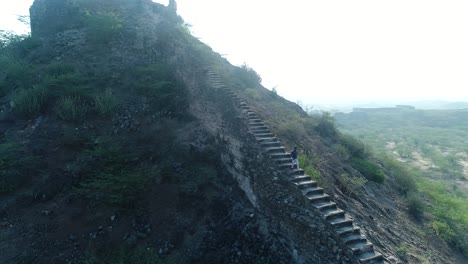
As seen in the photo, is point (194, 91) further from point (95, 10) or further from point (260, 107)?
point (95, 10)

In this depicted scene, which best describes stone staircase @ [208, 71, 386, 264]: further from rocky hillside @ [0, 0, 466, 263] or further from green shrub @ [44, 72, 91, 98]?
green shrub @ [44, 72, 91, 98]

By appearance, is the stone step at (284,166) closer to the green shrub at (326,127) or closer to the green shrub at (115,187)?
the green shrub at (115,187)

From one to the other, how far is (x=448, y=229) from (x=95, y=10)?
23.4m

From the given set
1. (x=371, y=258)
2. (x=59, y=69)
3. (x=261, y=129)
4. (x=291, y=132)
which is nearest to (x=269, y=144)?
(x=261, y=129)

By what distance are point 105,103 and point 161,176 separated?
14.7 feet

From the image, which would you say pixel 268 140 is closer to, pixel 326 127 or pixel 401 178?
pixel 326 127

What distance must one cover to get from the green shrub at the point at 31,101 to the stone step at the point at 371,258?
12.4m

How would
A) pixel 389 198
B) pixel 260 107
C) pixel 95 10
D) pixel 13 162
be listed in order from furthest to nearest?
1. pixel 95 10
2. pixel 260 107
3. pixel 389 198
4. pixel 13 162

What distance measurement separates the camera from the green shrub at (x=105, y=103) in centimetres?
1077

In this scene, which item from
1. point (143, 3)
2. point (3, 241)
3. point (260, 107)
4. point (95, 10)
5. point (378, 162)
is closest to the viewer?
point (3, 241)

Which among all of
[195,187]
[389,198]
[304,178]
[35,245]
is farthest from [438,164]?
[35,245]

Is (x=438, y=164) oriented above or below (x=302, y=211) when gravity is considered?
below

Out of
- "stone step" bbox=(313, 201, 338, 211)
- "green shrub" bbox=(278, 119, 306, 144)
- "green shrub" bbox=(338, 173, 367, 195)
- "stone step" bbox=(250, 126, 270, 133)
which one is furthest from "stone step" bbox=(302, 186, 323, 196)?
"green shrub" bbox=(278, 119, 306, 144)

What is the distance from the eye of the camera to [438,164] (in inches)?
1049
